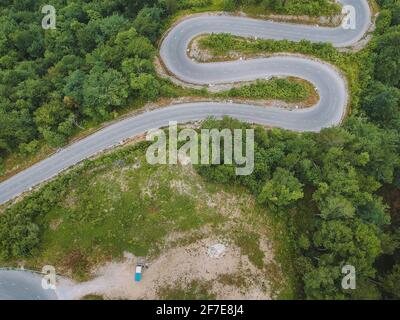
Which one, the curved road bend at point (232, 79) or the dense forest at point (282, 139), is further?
the curved road bend at point (232, 79)

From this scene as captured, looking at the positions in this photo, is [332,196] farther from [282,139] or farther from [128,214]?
[128,214]

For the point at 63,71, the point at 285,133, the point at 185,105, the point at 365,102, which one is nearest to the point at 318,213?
the point at 285,133

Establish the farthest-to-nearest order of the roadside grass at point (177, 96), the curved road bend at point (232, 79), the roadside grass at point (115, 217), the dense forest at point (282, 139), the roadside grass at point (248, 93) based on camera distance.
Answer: the roadside grass at point (248, 93)
the roadside grass at point (177, 96)
the curved road bend at point (232, 79)
the roadside grass at point (115, 217)
the dense forest at point (282, 139)

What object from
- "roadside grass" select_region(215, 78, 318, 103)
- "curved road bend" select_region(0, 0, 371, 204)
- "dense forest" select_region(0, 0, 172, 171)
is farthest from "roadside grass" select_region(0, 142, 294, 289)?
"roadside grass" select_region(215, 78, 318, 103)

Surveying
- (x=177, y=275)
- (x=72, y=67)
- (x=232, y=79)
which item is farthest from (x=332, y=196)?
(x=72, y=67)

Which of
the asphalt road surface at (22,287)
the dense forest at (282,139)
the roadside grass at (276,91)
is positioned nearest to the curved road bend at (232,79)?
the roadside grass at (276,91)

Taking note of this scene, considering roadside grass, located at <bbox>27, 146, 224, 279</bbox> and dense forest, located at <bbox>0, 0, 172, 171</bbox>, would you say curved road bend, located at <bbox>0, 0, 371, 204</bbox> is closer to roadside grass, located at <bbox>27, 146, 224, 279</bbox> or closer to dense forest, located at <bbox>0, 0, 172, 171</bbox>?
dense forest, located at <bbox>0, 0, 172, 171</bbox>

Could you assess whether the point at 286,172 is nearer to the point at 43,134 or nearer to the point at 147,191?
the point at 147,191

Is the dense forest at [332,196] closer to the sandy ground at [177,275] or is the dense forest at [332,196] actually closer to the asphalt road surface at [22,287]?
the sandy ground at [177,275]

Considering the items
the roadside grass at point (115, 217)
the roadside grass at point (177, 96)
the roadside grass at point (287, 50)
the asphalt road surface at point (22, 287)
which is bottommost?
the asphalt road surface at point (22, 287)
